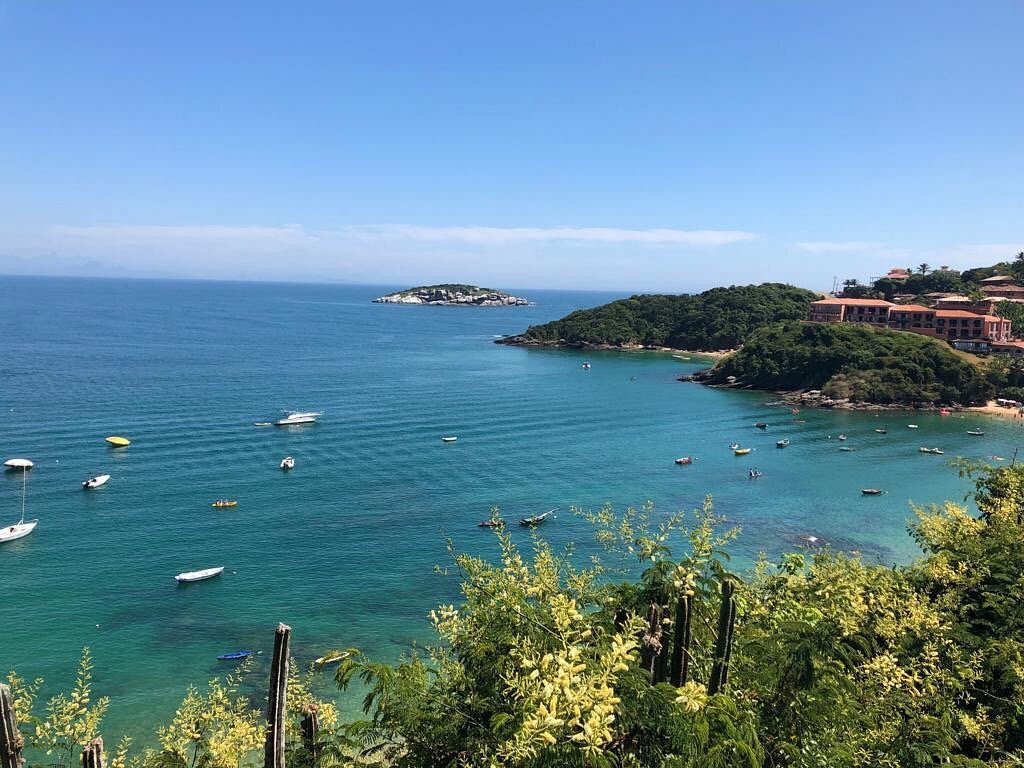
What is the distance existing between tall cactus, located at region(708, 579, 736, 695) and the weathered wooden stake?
285 inches

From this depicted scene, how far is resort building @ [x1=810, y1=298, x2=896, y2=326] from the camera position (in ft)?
441

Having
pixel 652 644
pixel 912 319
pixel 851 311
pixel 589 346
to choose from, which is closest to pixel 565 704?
pixel 652 644

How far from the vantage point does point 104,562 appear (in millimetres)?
40438

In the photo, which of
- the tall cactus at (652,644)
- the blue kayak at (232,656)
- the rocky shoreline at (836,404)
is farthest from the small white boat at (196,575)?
the rocky shoreline at (836,404)

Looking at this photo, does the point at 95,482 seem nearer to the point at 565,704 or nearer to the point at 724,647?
the point at 724,647

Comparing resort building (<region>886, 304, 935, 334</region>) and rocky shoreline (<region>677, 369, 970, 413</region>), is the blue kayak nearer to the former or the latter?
rocky shoreline (<region>677, 369, 970, 413</region>)

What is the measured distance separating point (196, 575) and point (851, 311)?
137 m

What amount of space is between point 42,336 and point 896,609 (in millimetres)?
161679

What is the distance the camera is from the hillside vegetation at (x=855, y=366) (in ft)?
322

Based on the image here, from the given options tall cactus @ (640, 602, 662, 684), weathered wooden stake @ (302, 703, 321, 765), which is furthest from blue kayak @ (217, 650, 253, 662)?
tall cactus @ (640, 602, 662, 684)

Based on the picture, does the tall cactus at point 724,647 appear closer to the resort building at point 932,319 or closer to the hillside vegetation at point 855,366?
the hillside vegetation at point 855,366

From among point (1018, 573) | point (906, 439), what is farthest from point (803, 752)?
point (906, 439)

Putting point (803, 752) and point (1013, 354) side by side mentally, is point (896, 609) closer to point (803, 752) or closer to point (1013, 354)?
point (803, 752)

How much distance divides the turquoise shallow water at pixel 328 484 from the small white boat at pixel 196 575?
0.61 metres
